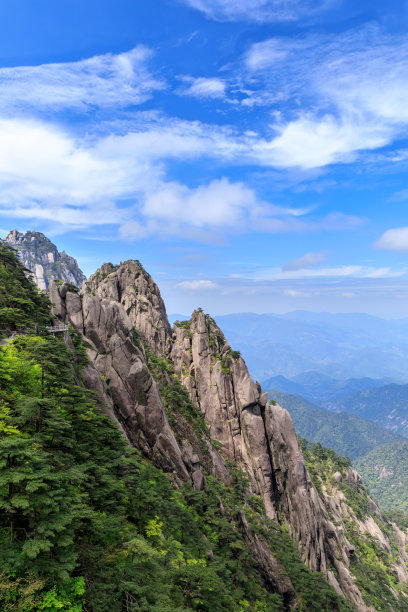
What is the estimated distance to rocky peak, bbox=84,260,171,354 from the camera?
71438 mm

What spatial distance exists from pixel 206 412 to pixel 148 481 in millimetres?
34837

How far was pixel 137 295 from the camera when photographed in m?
77.4

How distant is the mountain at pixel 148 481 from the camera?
10.0m

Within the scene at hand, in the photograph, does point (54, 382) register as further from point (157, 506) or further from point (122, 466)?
point (157, 506)

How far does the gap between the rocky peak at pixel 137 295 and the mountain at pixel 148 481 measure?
406 mm

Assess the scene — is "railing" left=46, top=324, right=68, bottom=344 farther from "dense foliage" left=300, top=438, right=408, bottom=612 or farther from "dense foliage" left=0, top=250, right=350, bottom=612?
"dense foliage" left=300, top=438, right=408, bottom=612

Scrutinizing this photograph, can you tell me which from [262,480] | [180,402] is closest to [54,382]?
[180,402]

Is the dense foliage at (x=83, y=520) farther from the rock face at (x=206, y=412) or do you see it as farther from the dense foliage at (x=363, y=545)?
the dense foliage at (x=363, y=545)

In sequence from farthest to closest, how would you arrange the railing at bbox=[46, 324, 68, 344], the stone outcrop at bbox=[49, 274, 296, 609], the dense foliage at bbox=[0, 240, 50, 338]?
the stone outcrop at bbox=[49, 274, 296, 609] < the railing at bbox=[46, 324, 68, 344] < the dense foliage at bbox=[0, 240, 50, 338]

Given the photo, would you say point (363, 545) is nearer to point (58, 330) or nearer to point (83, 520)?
point (58, 330)

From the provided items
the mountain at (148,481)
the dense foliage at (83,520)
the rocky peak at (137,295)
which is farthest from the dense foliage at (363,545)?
the rocky peak at (137,295)

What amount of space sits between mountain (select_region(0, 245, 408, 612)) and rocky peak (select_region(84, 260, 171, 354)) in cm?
41

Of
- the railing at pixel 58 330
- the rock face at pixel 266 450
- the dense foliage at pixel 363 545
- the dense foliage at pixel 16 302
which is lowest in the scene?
the dense foliage at pixel 363 545

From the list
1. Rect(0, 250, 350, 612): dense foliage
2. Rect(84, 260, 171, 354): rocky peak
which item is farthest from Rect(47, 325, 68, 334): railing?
Rect(84, 260, 171, 354): rocky peak
